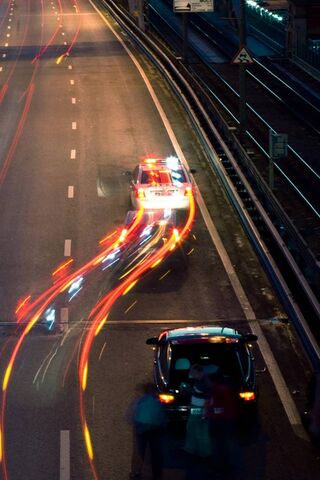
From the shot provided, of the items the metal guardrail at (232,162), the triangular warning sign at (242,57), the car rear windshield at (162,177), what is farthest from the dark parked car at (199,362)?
the triangular warning sign at (242,57)

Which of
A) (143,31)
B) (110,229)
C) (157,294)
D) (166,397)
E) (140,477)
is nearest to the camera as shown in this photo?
(140,477)

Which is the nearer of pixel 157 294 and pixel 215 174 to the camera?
pixel 157 294

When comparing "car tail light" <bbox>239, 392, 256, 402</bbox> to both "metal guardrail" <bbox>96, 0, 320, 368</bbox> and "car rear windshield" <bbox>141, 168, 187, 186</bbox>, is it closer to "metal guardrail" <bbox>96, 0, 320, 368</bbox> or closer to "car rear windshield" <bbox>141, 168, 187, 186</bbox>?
"metal guardrail" <bbox>96, 0, 320, 368</bbox>

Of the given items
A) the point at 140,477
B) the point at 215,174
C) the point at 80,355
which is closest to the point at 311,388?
the point at 140,477

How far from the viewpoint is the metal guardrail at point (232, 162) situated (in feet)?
65.8

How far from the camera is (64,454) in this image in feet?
49.6

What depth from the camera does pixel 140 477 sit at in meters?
14.3

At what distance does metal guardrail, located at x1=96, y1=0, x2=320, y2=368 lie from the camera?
20.0 metres

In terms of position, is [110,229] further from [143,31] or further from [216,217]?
[143,31]

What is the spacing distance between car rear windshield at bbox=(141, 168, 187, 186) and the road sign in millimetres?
24231

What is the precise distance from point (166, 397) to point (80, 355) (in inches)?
178

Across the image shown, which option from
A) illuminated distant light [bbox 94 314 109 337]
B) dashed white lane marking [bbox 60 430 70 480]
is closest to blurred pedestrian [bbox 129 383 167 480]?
dashed white lane marking [bbox 60 430 70 480]

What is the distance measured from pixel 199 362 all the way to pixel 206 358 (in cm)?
11

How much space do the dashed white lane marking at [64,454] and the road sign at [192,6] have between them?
1554 inches
